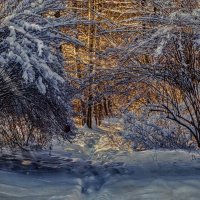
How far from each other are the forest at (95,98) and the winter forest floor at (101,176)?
11 mm

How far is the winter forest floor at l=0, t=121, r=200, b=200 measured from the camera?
479cm

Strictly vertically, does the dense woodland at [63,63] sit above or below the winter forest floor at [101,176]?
above

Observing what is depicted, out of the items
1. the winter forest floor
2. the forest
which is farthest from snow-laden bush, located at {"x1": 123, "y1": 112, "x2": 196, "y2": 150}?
the winter forest floor

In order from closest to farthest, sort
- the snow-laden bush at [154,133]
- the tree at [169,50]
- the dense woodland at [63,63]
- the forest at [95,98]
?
the forest at [95,98], the dense woodland at [63,63], the tree at [169,50], the snow-laden bush at [154,133]

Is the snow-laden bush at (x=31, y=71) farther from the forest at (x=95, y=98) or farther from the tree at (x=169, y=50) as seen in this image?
the tree at (x=169, y=50)

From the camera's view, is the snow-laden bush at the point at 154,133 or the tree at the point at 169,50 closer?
the tree at the point at 169,50

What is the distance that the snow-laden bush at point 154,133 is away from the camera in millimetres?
8180

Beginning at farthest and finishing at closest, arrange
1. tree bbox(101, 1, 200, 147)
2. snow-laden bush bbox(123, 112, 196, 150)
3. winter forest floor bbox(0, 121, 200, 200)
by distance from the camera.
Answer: snow-laden bush bbox(123, 112, 196, 150) < tree bbox(101, 1, 200, 147) < winter forest floor bbox(0, 121, 200, 200)

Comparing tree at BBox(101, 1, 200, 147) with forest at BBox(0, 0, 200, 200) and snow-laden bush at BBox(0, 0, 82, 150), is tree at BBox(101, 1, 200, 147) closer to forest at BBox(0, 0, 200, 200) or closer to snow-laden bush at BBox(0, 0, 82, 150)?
forest at BBox(0, 0, 200, 200)

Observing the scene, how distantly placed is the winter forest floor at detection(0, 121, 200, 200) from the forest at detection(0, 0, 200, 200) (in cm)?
1

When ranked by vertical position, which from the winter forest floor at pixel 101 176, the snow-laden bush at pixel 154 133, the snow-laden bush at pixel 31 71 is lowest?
the winter forest floor at pixel 101 176

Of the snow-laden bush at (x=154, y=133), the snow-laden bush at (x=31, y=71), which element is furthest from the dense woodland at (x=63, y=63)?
the snow-laden bush at (x=154, y=133)

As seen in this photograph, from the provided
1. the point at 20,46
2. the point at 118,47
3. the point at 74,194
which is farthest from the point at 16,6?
the point at 74,194

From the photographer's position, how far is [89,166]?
664 cm
